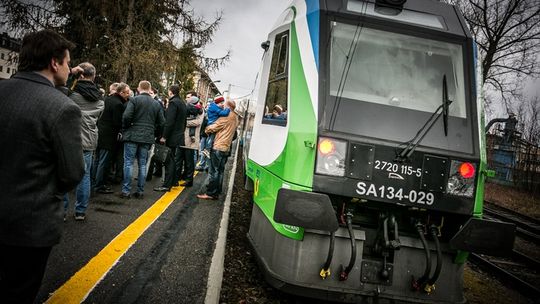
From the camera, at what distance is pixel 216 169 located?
Result: 701 cm

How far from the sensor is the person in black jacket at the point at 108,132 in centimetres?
642

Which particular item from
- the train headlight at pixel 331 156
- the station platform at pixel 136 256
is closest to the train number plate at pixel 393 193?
the train headlight at pixel 331 156

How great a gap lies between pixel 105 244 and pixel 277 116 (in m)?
2.46

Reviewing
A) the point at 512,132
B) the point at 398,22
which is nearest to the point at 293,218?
the point at 398,22

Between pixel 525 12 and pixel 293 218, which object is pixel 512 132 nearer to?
pixel 525 12

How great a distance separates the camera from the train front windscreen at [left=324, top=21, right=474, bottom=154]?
326 cm

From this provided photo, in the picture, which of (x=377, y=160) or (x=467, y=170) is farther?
(x=467, y=170)

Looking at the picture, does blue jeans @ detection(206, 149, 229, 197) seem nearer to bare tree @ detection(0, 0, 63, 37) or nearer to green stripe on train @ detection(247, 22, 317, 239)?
green stripe on train @ detection(247, 22, 317, 239)

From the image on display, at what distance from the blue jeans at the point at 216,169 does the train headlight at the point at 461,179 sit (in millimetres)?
4537

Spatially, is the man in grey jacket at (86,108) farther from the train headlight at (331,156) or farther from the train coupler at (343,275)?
the train coupler at (343,275)

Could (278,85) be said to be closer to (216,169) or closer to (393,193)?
(393,193)

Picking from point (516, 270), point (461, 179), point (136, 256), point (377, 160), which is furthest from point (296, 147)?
point (516, 270)

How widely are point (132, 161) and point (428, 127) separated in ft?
16.2

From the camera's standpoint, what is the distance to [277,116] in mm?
3809
